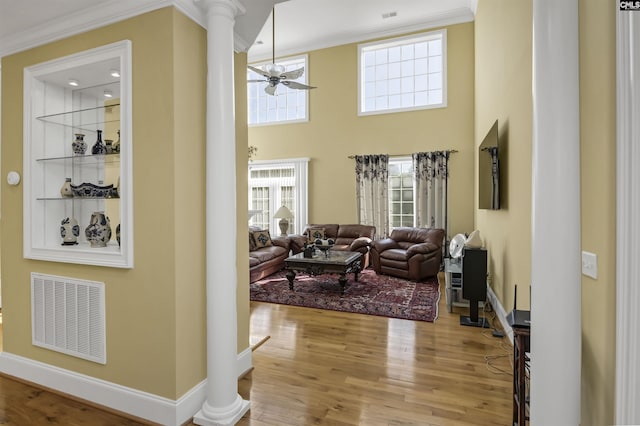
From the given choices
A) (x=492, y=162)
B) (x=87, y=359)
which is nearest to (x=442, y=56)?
(x=492, y=162)

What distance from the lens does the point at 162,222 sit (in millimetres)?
2008

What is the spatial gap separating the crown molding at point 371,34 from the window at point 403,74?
15 cm

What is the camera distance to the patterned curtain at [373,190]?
7148 mm

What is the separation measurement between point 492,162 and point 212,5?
334 centimetres

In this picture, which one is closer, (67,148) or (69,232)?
(69,232)

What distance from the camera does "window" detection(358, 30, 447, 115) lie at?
689 cm

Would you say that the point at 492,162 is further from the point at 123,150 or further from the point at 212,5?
the point at 123,150

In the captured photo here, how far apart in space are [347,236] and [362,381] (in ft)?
15.2

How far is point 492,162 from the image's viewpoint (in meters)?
3.85

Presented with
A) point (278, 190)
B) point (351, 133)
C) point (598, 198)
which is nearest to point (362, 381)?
point (598, 198)

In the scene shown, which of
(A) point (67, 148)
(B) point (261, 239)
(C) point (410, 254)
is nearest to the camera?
(A) point (67, 148)

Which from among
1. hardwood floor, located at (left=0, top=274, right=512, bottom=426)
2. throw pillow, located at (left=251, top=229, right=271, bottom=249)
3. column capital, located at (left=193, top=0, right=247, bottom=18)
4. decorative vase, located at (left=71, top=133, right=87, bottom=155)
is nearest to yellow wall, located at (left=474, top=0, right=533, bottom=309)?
hardwood floor, located at (left=0, top=274, right=512, bottom=426)

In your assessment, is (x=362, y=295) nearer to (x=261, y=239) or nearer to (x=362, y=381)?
(x=362, y=381)

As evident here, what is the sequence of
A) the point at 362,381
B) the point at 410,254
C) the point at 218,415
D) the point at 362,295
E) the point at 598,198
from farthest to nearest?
the point at 410,254, the point at 362,295, the point at 362,381, the point at 218,415, the point at 598,198
